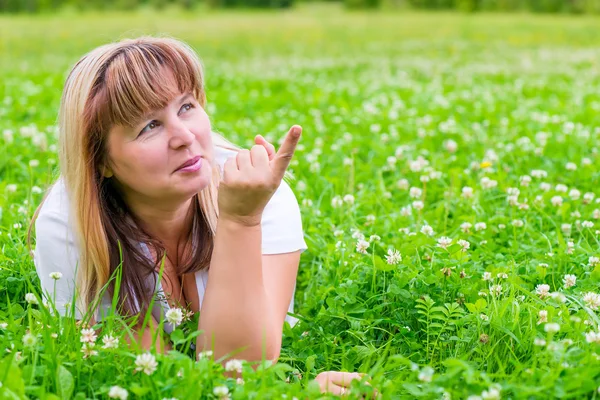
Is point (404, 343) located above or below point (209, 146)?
below

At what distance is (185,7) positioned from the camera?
48.7 meters

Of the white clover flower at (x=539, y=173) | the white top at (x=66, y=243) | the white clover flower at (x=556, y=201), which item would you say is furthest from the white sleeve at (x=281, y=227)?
the white clover flower at (x=539, y=173)

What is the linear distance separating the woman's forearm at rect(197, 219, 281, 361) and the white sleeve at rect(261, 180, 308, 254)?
302 millimetres

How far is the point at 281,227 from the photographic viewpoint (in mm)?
2850

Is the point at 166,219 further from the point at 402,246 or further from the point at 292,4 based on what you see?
the point at 292,4

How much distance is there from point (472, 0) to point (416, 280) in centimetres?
4469

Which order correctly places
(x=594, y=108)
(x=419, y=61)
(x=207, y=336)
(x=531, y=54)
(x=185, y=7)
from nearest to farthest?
(x=207, y=336)
(x=594, y=108)
(x=419, y=61)
(x=531, y=54)
(x=185, y=7)

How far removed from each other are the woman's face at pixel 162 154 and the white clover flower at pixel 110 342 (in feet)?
1.72

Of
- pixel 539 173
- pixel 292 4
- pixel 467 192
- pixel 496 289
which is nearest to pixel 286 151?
pixel 496 289

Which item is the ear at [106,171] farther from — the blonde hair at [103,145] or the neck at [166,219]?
the neck at [166,219]

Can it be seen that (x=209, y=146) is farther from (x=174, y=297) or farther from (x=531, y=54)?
(x=531, y=54)

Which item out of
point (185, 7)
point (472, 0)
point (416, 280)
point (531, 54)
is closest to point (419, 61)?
point (531, 54)

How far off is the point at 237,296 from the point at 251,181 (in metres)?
0.41

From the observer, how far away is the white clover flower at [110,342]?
2361 millimetres
